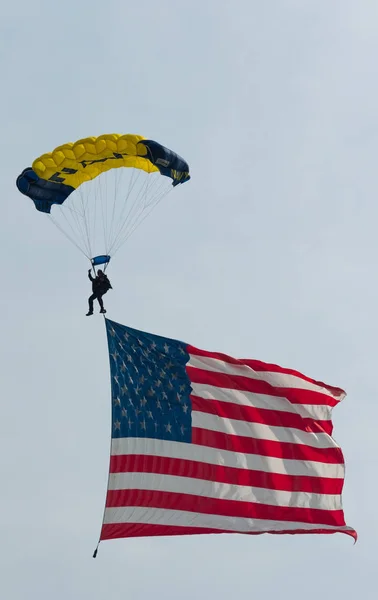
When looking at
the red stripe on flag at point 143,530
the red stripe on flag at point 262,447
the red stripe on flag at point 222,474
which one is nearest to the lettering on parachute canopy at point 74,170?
the red stripe on flag at point 262,447

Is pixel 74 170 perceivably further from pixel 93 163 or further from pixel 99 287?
pixel 99 287

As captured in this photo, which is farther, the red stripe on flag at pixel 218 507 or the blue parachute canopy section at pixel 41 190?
the blue parachute canopy section at pixel 41 190

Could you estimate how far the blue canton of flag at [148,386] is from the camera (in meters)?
38.8

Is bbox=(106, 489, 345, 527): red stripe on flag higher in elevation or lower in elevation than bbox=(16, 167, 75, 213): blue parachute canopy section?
lower

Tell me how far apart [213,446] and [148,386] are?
6.24 ft

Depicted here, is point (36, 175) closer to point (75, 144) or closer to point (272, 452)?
point (75, 144)

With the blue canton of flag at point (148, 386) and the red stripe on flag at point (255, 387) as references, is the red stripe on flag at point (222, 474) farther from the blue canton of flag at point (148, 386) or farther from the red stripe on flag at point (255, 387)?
the red stripe on flag at point (255, 387)

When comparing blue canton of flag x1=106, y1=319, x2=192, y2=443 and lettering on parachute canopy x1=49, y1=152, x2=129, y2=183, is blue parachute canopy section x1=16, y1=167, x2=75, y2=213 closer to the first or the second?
lettering on parachute canopy x1=49, y1=152, x2=129, y2=183

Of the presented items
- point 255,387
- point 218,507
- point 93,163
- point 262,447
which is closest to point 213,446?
point 262,447

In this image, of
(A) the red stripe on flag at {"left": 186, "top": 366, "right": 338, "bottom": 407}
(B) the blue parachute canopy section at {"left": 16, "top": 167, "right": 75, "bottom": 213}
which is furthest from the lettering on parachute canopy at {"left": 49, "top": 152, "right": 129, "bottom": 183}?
(A) the red stripe on flag at {"left": 186, "top": 366, "right": 338, "bottom": 407}

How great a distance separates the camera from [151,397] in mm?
39219

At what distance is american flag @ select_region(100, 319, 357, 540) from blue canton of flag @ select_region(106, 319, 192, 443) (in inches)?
0.8

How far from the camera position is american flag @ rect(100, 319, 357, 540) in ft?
125

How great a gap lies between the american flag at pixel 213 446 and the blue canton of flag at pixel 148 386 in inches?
0.8
